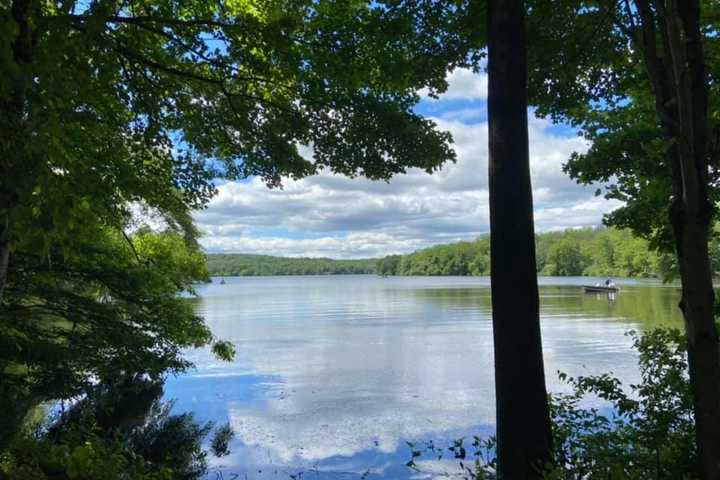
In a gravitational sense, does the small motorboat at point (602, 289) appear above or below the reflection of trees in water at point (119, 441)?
below

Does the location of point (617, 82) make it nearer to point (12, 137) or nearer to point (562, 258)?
point (12, 137)

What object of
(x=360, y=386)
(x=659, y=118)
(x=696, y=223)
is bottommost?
(x=360, y=386)

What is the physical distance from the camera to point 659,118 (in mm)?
3418

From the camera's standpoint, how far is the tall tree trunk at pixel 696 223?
295 centimetres

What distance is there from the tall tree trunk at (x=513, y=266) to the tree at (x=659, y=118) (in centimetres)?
89

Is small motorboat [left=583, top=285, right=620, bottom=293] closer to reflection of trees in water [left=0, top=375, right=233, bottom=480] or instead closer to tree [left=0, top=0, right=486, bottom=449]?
reflection of trees in water [left=0, top=375, right=233, bottom=480]

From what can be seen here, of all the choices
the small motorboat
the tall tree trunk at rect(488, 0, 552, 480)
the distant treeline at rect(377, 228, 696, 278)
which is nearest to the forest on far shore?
the distant treeline at rect(377, 228, 696, 278)

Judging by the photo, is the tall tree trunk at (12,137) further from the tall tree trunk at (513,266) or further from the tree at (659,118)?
the tree at (659,118)

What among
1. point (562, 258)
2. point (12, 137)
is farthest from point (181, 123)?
point (562, 258)

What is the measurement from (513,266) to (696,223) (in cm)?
118

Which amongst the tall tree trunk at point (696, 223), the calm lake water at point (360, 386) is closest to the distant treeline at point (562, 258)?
the calm lake water at point (360, 386)

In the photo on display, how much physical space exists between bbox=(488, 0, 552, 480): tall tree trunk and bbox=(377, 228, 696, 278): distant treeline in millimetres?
58611

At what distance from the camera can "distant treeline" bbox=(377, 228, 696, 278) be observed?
303 ft

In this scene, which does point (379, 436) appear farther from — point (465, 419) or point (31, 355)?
point (31, 355)
